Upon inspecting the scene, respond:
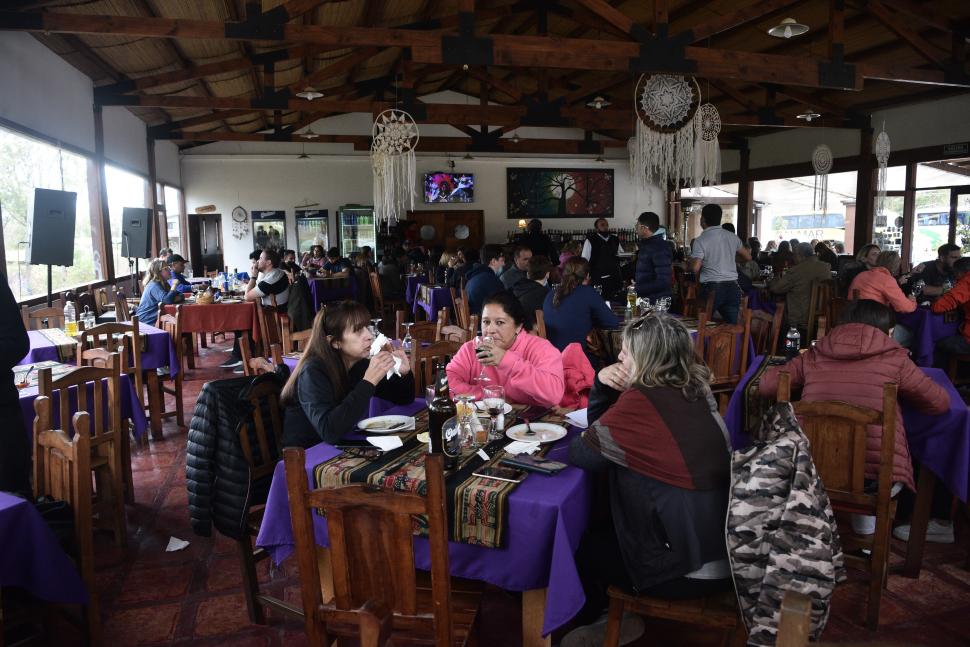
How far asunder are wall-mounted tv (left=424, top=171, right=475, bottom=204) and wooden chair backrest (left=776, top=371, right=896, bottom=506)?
14.1 meters

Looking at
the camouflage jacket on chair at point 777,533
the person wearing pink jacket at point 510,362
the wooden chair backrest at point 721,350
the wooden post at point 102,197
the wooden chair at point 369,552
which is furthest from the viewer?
the wooden post at point 102,197

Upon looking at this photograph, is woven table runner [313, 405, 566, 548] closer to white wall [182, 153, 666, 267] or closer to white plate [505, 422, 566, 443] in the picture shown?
white plate [505, 422, 566, 443]

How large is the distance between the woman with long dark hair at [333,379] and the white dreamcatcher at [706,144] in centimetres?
397

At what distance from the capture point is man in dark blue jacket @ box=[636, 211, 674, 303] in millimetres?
5770

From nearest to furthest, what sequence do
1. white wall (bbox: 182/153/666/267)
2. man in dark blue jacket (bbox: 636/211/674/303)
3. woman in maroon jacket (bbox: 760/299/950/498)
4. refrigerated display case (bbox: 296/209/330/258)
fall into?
woman in maroon jacket (bbox: 760/299/950/498), man in dark blue jacket (bbox: 636/211/674/303), white wall (bbox: 182/153/666/267), refrigerated display case (bbox: 296/209/330/258)

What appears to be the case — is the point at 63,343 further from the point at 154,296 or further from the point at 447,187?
the point at 447,187

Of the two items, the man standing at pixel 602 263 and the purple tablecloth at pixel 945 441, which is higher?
the man standing at pixel 602 263

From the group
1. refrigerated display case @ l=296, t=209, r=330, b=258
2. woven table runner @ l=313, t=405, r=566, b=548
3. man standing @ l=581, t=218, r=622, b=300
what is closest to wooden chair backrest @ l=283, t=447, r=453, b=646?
woven table runner @ l=313, t=405, r=566, b=548

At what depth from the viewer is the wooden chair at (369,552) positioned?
4.75ft

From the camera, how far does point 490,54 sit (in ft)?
21.6

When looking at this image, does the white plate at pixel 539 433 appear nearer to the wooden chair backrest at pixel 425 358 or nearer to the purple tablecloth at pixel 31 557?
the wooden chair backrest at pixel 425 358

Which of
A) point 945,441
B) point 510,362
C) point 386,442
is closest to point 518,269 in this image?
point 510,362

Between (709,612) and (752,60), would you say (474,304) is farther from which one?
(709,612)

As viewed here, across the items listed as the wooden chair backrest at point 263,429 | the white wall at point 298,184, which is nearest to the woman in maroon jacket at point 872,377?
the wooden chair backrest at point 263,429
